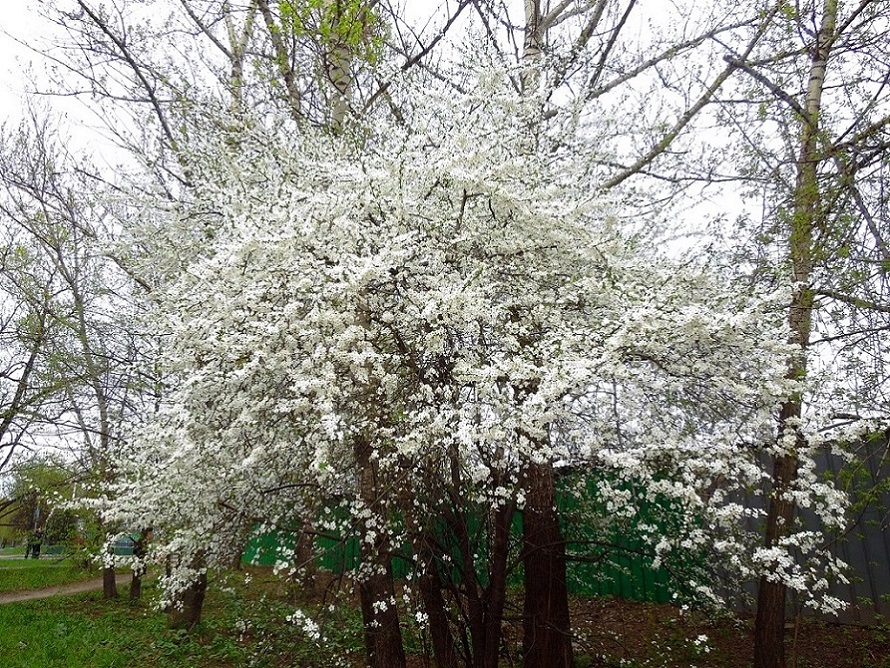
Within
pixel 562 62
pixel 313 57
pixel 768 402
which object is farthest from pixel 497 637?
pixel 313 57

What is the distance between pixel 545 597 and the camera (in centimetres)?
499

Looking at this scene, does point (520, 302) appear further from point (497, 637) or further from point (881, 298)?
point (881, 298)

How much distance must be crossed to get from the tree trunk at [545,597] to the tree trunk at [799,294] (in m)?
1.52

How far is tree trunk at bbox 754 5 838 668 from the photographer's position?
14.2 ft

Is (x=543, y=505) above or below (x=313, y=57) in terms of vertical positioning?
below

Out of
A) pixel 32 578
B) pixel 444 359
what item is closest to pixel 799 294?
pixel 444 359

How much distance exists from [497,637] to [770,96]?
18.1 ft

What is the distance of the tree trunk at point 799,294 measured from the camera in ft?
14.2

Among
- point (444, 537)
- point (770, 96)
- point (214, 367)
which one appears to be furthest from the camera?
point (770, 96)

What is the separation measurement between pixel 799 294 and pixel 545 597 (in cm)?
308

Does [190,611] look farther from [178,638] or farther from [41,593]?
[41,593]

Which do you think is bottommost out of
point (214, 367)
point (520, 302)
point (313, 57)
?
point (214, 367)

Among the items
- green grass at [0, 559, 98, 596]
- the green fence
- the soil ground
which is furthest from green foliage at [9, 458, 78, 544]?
the soil ground

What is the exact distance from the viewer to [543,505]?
4.30 m
